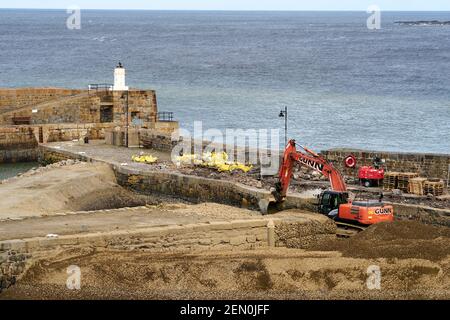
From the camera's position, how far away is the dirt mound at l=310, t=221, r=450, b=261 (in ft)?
69.1

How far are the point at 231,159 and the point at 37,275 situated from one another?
15.0m

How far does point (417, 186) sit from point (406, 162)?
104 inches

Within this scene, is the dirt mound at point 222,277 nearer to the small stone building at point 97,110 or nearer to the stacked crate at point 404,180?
the stacked crate at point 404,180

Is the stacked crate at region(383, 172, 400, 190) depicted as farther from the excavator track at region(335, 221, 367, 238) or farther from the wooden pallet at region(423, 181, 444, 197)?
the excavator track at region(335, 221, 367, 238)

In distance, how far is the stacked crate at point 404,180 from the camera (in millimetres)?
28797

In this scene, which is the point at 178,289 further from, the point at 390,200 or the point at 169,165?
the point at 169,165

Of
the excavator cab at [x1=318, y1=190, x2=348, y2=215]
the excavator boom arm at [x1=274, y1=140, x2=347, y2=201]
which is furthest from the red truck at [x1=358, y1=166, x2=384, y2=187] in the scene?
the excavator cab at [x1=318, y1=190, x2=348, y2=215]

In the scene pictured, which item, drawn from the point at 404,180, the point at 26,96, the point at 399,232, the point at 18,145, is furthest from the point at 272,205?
the point at 26,96

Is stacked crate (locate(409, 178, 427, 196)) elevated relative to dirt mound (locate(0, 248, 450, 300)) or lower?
elevated

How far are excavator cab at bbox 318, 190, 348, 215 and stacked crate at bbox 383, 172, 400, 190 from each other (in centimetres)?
352

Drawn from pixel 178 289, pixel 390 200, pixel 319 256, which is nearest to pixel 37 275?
pixel 178 289

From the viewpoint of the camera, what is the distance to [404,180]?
28.9m

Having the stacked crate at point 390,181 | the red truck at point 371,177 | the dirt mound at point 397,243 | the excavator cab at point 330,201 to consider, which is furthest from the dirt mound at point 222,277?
the red truck at point 371,177
